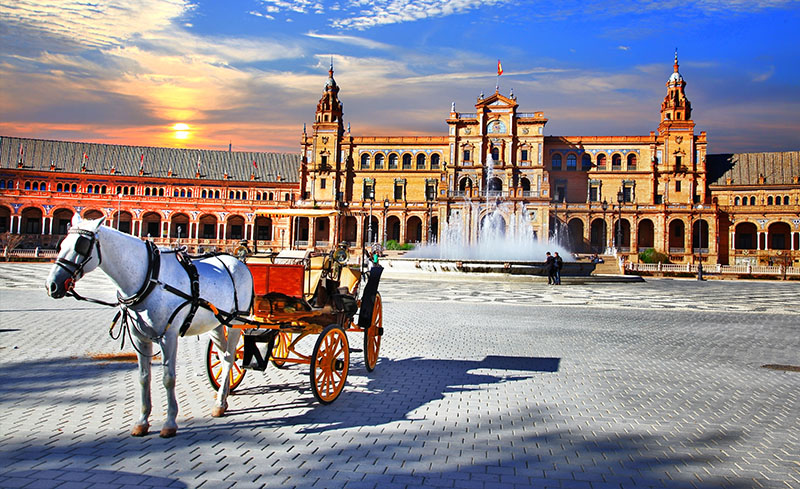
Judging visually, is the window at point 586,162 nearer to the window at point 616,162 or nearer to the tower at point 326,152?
the window at point 616,162

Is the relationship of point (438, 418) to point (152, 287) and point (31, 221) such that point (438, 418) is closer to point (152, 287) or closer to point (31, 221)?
point (152, 287)

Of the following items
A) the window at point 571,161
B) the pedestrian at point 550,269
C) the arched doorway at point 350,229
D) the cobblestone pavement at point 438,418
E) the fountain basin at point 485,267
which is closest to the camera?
the cobblestone pavement at point 438,418

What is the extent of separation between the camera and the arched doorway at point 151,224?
71812mm

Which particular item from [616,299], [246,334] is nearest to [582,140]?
[616,299]

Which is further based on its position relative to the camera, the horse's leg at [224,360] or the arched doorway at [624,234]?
the arched doorway at [624,234]

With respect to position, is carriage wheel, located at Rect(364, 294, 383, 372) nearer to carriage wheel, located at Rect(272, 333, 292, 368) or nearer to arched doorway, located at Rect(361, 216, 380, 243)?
carriage wheel, located at Rect(272, 333, 292, 368)

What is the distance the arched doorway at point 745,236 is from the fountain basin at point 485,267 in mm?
43015

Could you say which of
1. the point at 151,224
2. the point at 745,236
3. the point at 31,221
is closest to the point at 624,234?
the point at 745,236

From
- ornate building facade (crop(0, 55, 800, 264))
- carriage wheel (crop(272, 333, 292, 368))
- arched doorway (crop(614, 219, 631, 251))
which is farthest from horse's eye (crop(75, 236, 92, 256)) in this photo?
arched doorway (crop(614, 219, 631, 251))

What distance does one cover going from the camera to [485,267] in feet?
103

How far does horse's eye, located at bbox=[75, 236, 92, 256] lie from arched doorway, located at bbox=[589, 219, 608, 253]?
2543 inches

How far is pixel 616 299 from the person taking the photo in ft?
73.0

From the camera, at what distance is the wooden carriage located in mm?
6945

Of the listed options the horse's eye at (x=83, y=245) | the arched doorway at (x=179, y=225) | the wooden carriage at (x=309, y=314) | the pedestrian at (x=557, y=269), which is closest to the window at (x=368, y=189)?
the arched doorway at (x=179, y=225)
